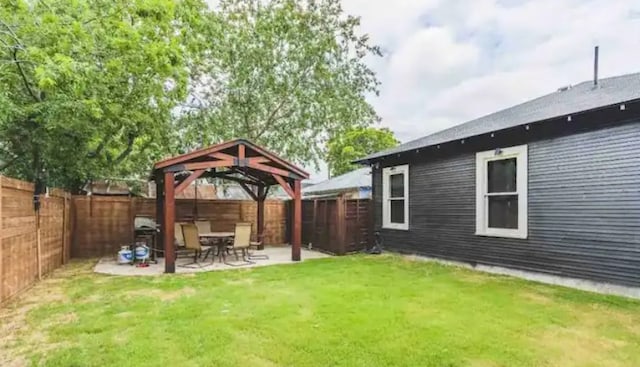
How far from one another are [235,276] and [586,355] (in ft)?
18.6

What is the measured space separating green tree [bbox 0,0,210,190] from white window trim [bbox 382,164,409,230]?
19.6 ft

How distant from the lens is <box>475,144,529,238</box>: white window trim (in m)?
7.08

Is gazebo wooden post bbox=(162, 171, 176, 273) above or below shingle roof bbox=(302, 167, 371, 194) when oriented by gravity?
below

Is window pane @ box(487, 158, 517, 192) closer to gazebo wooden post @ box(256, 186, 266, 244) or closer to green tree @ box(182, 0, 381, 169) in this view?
gazebo wooden post @ box(256, 186, 266, 244)

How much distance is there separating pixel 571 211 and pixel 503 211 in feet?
4.57

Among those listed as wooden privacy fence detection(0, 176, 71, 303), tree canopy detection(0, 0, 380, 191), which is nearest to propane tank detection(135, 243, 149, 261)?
wooden privacy fence detection(0, 176, 71, 303)

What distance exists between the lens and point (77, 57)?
625 centimetres

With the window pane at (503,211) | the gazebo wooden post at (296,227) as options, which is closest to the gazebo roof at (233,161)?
the gazebo wooden post at (296,227)

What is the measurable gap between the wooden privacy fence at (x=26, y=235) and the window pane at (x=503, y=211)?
319 inches

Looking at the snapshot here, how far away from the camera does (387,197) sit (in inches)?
425

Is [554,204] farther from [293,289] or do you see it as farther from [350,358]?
[350,358]

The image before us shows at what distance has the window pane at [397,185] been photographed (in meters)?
10.4

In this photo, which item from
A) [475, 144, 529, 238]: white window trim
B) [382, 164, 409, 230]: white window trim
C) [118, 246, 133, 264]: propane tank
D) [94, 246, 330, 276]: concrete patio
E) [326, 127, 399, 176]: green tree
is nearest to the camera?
[475, 144, 529, 238]: white window trim

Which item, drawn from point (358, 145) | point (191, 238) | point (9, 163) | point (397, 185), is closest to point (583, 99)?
point (397, 185)
